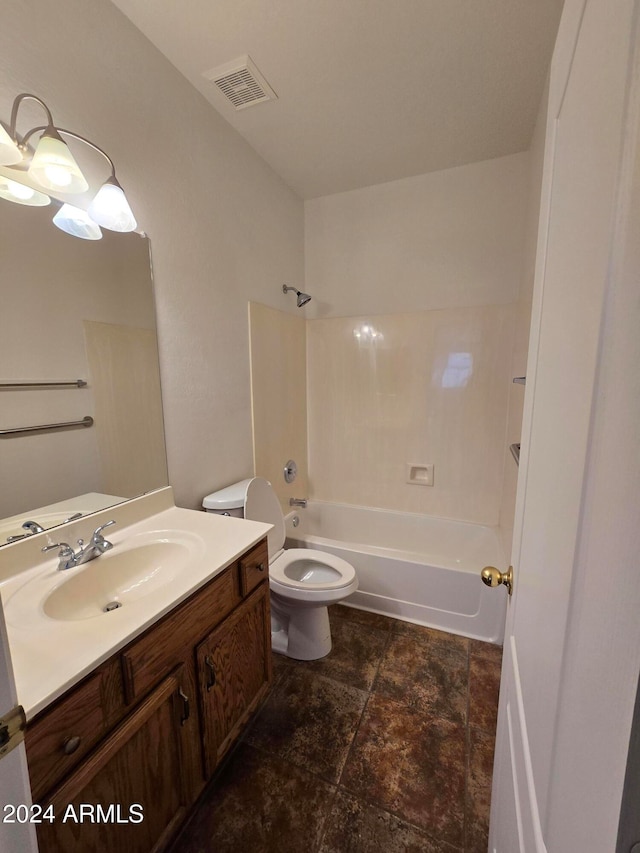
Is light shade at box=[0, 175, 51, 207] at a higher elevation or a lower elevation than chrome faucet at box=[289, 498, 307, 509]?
higher

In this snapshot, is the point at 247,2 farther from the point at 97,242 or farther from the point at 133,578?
the point at 133,578

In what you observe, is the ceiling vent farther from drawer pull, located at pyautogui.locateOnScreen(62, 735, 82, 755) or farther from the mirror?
drawer pull, located at pyautogui.locateOnScreen(62, 735, 82, 755)

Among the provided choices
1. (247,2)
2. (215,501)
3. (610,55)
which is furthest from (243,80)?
(215,501)

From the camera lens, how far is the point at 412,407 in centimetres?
243

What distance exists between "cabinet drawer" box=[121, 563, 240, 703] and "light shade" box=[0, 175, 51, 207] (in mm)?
1225

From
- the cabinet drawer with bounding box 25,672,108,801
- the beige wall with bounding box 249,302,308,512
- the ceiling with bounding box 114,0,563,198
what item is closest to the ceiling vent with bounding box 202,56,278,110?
the ceiling with bounding box 114,0,563,198

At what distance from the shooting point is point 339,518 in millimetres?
2695

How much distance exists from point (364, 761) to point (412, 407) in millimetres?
1871

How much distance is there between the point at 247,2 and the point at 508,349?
2001mm

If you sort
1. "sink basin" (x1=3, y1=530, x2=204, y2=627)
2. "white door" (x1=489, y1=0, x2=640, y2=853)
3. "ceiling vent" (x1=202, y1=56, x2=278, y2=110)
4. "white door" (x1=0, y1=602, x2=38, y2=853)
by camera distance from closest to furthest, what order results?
1. "white door" (x1=489, y1=0, x2=640, y2=853)
2. "white door" (x1=0, y1=602, x2=38, y2=853)
3. "sink basin" (x1=3, y1=530, x2=204, y2=627)
4. "ceiling vent" (x1=202, y1=56, x2=278, y2=110)

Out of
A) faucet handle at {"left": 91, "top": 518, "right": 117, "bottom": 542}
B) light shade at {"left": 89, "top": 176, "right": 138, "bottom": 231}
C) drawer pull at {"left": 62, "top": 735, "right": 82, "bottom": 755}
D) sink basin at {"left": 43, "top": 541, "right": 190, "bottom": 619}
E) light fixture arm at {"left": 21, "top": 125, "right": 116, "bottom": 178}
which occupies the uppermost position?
light fixture arm at {"left": 21, "top": 125, "right": 116, "bottom": 178}

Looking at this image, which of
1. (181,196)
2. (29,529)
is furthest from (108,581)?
(181,196)

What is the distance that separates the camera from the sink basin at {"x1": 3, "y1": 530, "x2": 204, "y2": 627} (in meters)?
0.87

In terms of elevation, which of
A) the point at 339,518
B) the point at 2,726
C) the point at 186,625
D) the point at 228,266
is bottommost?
→ the point at 339,518
